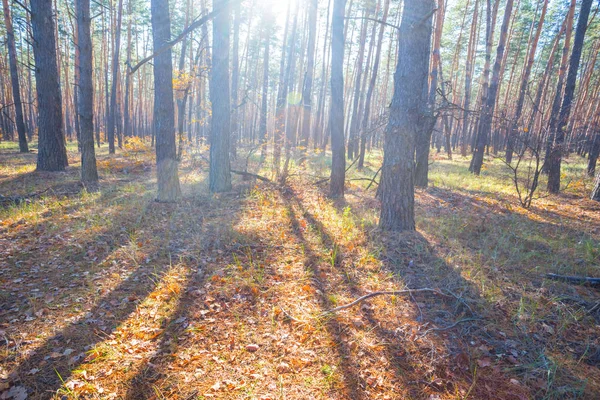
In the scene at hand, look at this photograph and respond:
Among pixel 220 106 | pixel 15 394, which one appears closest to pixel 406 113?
pixel 220 106

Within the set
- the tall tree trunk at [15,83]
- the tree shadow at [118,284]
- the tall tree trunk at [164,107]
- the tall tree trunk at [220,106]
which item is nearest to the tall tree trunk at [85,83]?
the tree shadow at [118,284]

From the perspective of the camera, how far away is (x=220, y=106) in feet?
26.0

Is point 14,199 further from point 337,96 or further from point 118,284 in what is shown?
point 337,96

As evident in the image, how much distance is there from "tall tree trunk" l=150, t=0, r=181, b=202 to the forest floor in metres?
0.97

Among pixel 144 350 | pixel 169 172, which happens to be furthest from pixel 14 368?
pixel 169 172

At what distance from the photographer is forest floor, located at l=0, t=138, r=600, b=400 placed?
8.32 ft

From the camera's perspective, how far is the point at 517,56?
82.3 feet

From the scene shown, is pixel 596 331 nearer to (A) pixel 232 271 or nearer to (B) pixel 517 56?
(A) pixel 232 271

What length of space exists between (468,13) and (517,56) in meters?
7.03

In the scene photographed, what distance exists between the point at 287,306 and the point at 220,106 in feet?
20.2

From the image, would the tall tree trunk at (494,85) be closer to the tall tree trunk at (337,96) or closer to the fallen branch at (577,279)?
the tall tree trunk at (337,96)

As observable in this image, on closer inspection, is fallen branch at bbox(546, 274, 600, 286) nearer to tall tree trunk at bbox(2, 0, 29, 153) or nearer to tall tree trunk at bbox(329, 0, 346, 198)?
tall tree trunk at bbox(329, 0, 346, 198)

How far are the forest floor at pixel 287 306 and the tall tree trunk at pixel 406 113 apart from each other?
1.93 ft

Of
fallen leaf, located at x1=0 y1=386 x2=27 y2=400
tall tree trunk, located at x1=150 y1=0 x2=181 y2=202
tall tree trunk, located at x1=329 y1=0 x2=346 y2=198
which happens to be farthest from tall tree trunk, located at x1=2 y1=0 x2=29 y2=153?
fallen leaf, located at x1=0 y1=386 x2=27 y2=400
